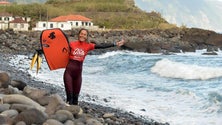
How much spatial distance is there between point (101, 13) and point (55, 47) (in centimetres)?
7460

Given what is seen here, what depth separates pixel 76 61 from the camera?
27.1 feet

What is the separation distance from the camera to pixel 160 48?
157ft

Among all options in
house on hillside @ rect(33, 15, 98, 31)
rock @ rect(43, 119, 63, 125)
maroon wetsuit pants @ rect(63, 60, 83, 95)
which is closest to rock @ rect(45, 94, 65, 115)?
rock @ rect(43, 119, 63, 125)

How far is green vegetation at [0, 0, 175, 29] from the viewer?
243 feet

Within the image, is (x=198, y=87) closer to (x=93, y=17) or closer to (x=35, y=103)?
(x=35, y=103)

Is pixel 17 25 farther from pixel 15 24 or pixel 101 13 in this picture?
pixel 101 13

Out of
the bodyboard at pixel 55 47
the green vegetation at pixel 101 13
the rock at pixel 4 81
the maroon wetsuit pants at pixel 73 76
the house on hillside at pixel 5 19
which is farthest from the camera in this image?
the green vegetation at pixel 101 13

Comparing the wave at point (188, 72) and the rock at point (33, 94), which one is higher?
the rock at point (33, 94)

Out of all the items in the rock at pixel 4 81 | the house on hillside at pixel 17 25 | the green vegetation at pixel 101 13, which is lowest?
the house on hillside at pixel 17 25

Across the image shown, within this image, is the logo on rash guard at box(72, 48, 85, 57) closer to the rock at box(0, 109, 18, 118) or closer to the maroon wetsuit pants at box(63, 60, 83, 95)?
the maroon wetsuit pants at box(63, 60, 83, 95)

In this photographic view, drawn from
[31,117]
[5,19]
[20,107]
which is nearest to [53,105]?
[20,107]

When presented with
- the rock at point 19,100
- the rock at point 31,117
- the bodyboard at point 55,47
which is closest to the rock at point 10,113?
the rock at point 31,117

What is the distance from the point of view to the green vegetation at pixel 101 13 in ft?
243

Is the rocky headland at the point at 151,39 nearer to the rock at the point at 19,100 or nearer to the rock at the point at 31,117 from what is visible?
the rock at the point at 19,100
